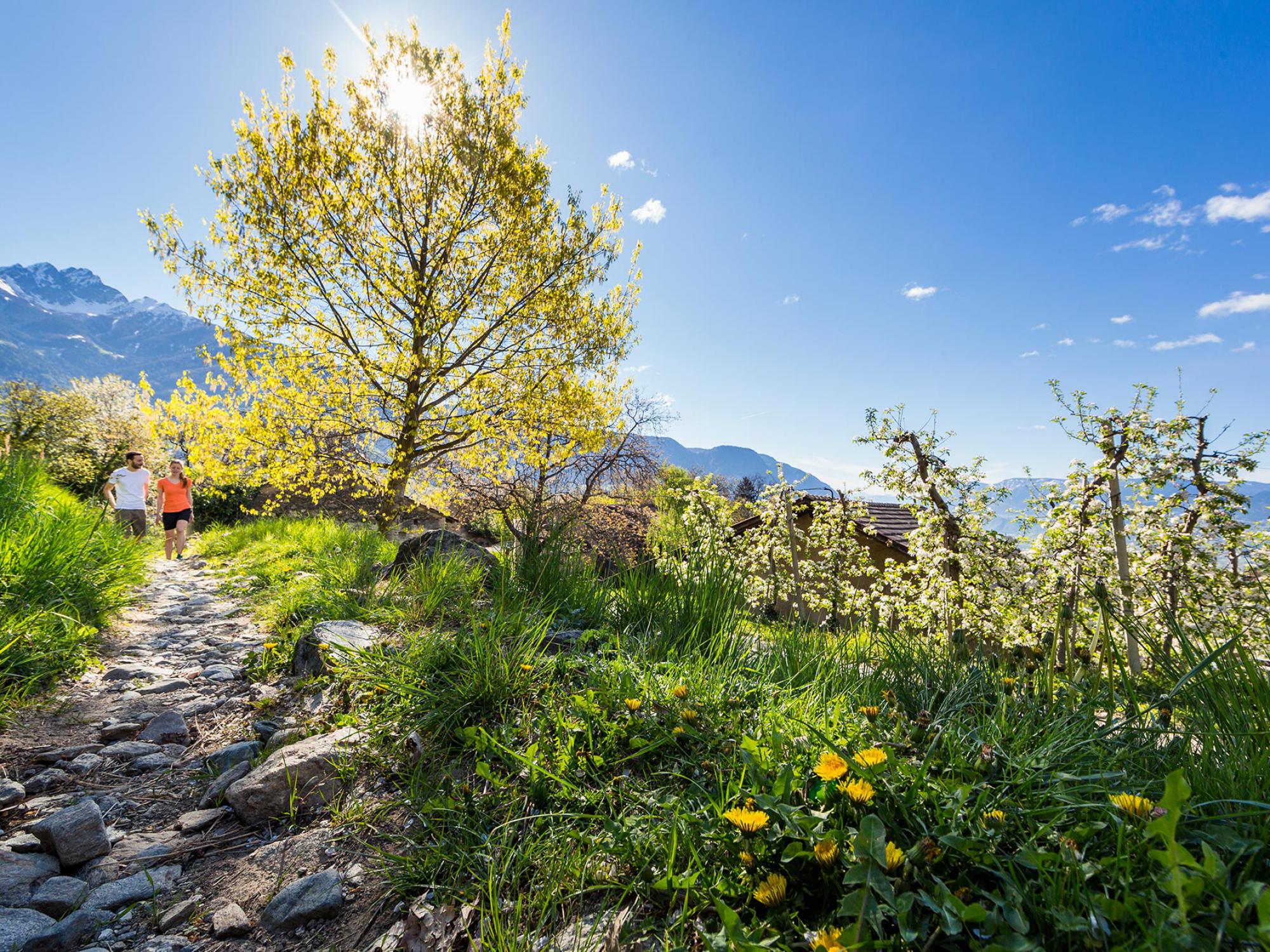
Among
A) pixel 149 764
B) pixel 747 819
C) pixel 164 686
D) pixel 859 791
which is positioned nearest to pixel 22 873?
pixel 149 764

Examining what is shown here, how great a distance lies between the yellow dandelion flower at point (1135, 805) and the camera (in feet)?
3.87

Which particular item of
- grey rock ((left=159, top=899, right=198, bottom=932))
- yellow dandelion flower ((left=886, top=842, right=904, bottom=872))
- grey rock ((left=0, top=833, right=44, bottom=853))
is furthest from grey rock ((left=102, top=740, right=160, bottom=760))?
yellow dandelion flower ((left=886, top=842, right=904, bottom=872))

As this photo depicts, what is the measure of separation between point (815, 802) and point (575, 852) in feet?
2.24

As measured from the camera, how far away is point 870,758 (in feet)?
4.53

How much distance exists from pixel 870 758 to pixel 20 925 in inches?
96.5

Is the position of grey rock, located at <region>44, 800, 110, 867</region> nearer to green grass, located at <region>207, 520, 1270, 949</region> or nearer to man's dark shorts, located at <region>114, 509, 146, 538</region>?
green grass, located at <region>207, 520, 1270, 949</region>

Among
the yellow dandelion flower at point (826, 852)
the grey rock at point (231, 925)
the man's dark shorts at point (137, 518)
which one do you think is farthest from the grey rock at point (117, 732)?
the man's dark shorts at point (137, 518)

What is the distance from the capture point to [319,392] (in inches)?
343

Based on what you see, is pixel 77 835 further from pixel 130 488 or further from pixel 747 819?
pixel 130 488

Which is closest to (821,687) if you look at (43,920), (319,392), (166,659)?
(43,920)

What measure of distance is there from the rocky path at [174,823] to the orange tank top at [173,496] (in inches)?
303

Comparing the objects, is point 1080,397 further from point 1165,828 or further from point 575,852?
point 575,852

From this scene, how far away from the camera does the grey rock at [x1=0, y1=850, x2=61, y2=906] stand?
1661 mm

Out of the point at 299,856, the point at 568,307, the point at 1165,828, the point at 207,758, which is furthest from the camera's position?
the point at 568,307
